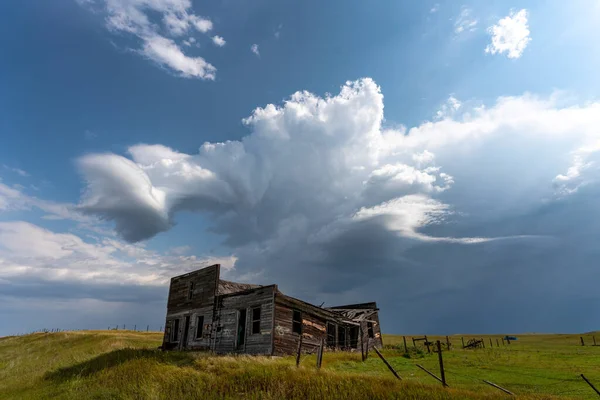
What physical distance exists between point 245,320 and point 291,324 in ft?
11.5

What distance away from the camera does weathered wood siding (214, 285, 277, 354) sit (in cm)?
2420

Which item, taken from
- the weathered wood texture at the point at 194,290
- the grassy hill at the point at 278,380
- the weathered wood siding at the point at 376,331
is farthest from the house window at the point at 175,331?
the weathered wood siding at the point at 376,331

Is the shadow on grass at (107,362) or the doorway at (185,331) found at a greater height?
the doorway at (185,331)

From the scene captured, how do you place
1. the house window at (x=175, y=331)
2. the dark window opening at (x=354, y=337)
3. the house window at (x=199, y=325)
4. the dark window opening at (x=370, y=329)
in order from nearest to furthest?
the house window at (x=199, y=325)
the house window at (x=175, y=331)
the dark window opening at (x=354, y=337)
the dark window opening at (x=370, y=329)

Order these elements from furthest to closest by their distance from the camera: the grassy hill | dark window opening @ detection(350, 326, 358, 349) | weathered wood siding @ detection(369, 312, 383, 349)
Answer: weathered wood siding @ detection(369, 312, 383, 349)
dark window opening @ detection(350, 326, 358, 349)
the grassy hill

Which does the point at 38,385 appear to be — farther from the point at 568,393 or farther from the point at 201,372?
the point at 568,393

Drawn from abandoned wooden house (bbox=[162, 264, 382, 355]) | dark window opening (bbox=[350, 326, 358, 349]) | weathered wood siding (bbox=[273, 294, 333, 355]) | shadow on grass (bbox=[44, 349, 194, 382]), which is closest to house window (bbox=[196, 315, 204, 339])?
abandoned wooden house (bbox=[162, 264, 382, 355])

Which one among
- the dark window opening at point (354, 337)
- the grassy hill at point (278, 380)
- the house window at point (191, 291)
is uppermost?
the house window at point (191, 291)

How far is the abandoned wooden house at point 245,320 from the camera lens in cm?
2450

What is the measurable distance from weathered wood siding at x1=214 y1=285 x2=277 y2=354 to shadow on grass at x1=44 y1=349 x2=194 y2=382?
380cm

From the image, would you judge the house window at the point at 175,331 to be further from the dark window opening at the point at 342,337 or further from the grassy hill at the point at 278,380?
the dark window opening at the point at 342,337

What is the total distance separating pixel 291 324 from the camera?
2536cm

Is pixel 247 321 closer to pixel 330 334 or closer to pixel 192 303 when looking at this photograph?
pixel 192 303

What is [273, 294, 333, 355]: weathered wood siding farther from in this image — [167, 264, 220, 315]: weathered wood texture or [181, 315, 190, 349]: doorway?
[181, 315, 190, 349]: doorway
